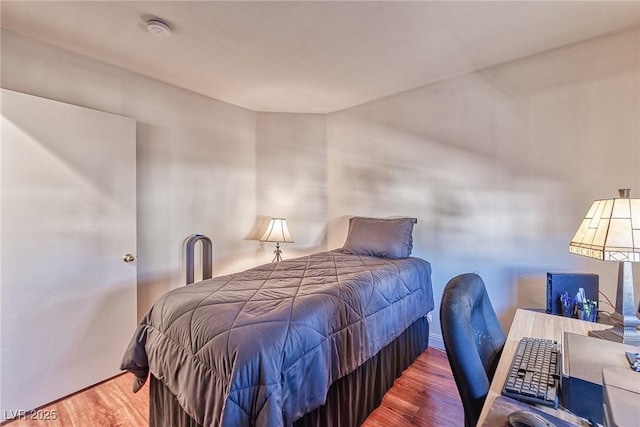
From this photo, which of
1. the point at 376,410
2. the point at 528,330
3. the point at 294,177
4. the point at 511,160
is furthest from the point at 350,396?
the point at 294,177

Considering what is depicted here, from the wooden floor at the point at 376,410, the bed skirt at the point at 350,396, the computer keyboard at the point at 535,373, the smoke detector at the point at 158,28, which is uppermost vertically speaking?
the smoke detector at the point at 158,28

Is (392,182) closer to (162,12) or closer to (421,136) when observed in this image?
(421,136)

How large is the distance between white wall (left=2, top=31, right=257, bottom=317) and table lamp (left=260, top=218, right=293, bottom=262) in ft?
1.21

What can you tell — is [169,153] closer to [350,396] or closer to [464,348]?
[350,396]

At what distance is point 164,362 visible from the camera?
56.0 inches

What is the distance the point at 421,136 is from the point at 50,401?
3.56m

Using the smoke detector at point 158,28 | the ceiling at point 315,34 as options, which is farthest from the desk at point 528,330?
the smoke detector at point 158,28

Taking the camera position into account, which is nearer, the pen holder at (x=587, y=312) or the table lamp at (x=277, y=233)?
the pen holder at (x=587, y=312)

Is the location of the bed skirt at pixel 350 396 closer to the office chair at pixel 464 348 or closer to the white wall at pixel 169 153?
the office chair at pixel 464 348

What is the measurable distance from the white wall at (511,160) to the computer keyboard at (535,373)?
1.35m

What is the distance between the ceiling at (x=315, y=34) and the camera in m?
1.70

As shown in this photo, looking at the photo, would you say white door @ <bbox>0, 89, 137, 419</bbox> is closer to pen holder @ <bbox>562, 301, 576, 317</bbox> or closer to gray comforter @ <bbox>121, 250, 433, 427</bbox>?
gray comforter @ <bbox>121, 250, 433, 427</bbox>

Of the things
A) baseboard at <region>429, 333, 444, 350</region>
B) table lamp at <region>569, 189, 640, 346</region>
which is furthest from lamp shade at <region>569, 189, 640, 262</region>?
baseboard at <region>429, 333, 444, 350</region>

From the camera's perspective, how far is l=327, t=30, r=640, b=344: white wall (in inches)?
76.6
